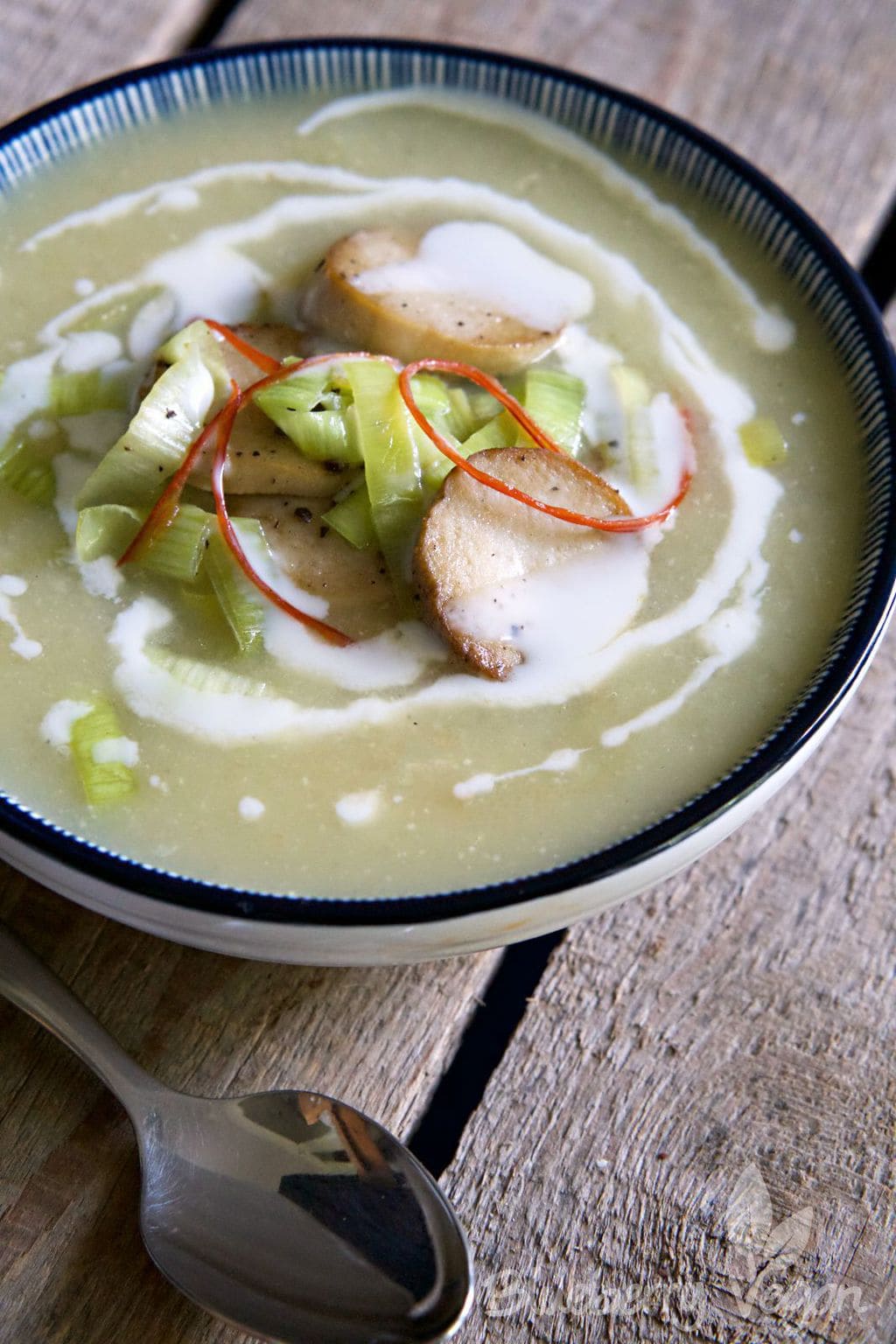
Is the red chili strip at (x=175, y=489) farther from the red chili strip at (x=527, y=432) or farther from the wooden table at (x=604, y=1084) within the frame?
the wooden table at (x=604, y=1084)

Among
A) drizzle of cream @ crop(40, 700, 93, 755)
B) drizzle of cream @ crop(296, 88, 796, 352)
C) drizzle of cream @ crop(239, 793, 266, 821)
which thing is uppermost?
drizzle of cream @ crop(296, 88, 796, 352)

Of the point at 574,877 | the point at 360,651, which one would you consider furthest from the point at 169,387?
the point at 574,877

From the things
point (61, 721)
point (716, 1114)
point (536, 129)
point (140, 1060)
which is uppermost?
point (536, 129)

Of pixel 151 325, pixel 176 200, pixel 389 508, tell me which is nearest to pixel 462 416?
pixel 389 508

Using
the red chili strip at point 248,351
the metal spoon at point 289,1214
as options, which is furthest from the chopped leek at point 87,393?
the metal spoon at point 289,1214

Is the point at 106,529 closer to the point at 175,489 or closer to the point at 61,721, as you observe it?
the point at 175,489

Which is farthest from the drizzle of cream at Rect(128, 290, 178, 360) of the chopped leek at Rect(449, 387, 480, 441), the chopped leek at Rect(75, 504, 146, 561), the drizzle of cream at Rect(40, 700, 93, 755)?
the drizzle of cream at Rect(40, 700, 93, 755)

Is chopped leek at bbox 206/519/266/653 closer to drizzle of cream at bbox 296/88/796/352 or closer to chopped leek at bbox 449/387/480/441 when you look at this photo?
chopped leek at bbox 449/387/480/441
